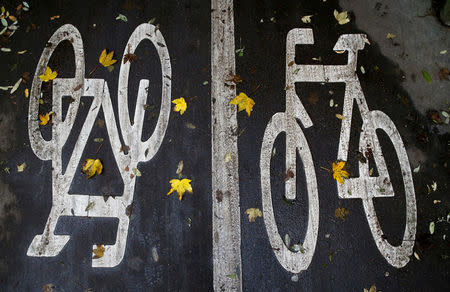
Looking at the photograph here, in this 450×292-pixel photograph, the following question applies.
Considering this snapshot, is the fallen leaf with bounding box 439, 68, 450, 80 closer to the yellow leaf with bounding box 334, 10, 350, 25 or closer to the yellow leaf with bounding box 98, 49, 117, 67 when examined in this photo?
the yellow leaf with bounding box 334, 10, 350, 25

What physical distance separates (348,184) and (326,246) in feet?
1.97

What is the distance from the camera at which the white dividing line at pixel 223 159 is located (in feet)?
8.52

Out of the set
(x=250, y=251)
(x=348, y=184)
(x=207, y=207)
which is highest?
(x=348, y=184)

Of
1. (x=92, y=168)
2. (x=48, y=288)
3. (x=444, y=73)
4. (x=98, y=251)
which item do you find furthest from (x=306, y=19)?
(x=48, y=288)

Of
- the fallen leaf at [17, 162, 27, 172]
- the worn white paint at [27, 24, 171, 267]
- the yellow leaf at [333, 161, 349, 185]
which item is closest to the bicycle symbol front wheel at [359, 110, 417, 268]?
the yellow leaf at [333, 161, 349, 185]

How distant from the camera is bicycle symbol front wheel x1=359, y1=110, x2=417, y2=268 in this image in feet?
8.72

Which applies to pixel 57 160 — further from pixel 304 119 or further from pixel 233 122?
pixel 304 119

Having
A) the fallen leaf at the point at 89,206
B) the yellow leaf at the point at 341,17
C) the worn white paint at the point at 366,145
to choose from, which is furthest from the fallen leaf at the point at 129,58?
the yellow leaf at the point at 341,17

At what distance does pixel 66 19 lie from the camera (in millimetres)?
3014

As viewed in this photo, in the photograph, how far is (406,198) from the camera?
2.76 metres

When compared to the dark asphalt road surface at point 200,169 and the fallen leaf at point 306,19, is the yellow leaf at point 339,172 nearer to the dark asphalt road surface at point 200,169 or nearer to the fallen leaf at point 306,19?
the dark asphalt road surface at point 200,169

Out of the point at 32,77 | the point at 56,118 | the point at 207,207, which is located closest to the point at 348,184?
the point at 207,207

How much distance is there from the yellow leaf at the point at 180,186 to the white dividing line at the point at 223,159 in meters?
0.23

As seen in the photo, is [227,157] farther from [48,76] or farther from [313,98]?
[48,76]
